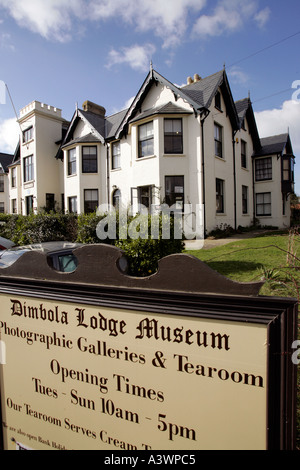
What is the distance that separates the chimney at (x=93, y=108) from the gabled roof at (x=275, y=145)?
46.5 ft

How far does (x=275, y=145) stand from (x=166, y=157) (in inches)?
516

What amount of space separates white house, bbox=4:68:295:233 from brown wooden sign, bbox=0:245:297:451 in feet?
47.7

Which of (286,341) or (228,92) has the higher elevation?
(228,92)

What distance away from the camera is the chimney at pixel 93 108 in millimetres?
23703

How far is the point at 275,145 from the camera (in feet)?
78.6

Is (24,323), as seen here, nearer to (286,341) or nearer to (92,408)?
(92,408)

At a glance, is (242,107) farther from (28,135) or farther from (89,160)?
(28,135)

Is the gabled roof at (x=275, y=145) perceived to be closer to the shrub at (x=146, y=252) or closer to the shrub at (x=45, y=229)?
the shrub at (x=45, y=229)

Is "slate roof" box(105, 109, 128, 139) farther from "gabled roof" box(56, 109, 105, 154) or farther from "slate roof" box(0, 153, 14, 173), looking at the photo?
"slate roof" box(0, 153, 14, 173)

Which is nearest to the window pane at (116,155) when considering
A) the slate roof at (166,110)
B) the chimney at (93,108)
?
the slate roof at (166,110)

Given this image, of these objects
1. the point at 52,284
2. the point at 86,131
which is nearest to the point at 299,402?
the point at 52,284

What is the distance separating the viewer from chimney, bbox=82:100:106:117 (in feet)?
77.8

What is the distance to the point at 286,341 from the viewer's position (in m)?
1.01

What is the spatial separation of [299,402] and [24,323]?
2643 mm
